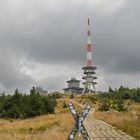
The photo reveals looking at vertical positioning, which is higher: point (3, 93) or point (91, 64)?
point (91, 64)

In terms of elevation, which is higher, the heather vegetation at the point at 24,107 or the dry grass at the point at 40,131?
the heather vegetation at the point at 24,107

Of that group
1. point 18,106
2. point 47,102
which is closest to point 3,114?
point 18,106

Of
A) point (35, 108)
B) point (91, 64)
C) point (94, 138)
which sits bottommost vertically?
point (94, 138)

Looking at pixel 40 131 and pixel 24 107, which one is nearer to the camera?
pixel 40 131

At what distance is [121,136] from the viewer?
23250mm

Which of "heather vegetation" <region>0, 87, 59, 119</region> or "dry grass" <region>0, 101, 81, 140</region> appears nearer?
"dry grass" <region>0, 101, 81, 140</region>

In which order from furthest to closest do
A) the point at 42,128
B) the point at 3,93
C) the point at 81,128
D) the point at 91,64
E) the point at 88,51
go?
the point at 91,64 < the point at 88,51 < the point at 3,93 < the point at 42,128 < the point at 81,128

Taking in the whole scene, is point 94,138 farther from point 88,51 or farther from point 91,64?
point 91,64

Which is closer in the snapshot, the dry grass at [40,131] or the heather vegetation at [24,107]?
the dry grass at [40,131]

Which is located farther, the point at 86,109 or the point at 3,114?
the point at 3,114

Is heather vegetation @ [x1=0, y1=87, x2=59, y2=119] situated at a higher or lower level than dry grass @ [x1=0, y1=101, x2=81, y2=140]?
higher

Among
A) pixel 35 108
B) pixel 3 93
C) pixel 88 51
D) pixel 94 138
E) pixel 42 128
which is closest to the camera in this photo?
pixel 94 138

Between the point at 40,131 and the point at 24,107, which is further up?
the point at 24,107

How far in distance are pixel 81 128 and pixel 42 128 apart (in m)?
20.3
